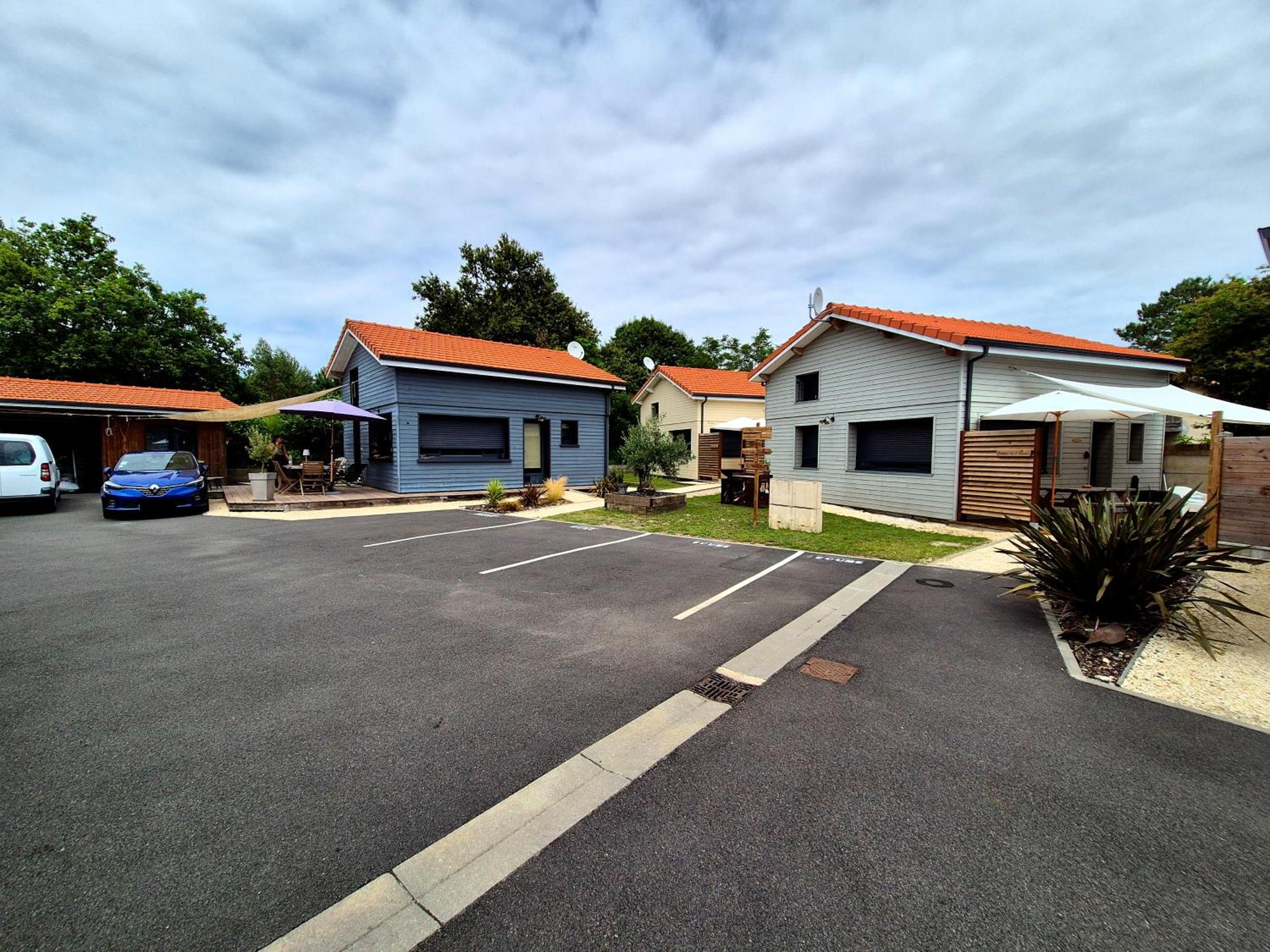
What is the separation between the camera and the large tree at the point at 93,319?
A: 2352 cm

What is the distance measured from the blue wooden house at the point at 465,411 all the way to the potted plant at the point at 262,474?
2886 millimetres

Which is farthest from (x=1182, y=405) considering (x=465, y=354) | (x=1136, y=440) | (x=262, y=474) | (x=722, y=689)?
(x=262, y=474)

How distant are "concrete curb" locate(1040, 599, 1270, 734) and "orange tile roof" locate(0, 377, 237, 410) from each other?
25.6 meters

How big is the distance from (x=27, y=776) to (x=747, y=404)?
2544cm

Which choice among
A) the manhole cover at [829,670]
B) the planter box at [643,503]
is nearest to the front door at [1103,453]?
the planter box at [643,503]

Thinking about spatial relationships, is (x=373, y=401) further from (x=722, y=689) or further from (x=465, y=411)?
(x=722, y=689)

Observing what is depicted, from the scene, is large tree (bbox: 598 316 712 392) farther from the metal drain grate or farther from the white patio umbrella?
the metal drain grate

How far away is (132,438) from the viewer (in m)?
18.1

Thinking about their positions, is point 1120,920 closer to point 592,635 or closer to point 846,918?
point 846,918

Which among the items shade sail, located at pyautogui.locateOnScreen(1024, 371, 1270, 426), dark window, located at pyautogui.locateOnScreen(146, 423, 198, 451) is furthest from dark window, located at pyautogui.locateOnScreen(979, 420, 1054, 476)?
dark window, located at pyautogui.locateOnScreen(146, 423, 198, 451)

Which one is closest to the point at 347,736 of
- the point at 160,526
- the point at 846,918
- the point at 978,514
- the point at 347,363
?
the point at 846,918

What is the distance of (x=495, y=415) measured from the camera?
54.1ft

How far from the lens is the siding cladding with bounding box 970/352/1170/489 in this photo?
1081 cm

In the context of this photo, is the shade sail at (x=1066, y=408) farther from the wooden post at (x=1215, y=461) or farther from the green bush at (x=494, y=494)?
the green bush at (x=494, y=494)
